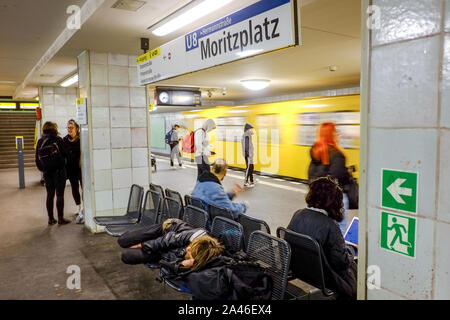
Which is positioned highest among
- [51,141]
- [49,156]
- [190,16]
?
[190,16]

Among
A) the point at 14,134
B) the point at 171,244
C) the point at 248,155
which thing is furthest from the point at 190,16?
the point at 14,134

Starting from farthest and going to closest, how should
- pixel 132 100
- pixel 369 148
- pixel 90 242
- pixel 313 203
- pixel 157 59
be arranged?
pixel 132 100, pixel 90 242, pixel 157 59, pixel 313 203, pixel 369 148

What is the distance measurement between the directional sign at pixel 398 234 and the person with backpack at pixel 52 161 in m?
5.29

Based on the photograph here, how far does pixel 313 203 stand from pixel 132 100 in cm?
362

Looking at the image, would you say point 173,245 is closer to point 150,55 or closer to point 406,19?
point 150,55

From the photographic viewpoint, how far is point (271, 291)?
2262 millimetres

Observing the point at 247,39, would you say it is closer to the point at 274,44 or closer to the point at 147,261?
the point at 274,44

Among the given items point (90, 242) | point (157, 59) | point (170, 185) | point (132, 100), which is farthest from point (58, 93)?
point (157, 59)

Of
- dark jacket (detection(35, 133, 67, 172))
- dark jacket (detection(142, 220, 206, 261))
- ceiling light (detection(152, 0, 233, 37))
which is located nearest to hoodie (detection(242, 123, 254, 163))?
dark jacket (detection(35, 133, 67, 172))

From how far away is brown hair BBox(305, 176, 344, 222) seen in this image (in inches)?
101

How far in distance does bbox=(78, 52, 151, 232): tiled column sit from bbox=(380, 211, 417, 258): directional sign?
443cm

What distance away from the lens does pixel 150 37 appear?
434 centimetres

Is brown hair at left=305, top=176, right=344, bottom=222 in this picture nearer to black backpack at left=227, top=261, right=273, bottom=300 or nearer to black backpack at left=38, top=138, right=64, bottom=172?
black backpack at left=227, top=261, right=273, bottom=300

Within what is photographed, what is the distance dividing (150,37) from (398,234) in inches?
149
